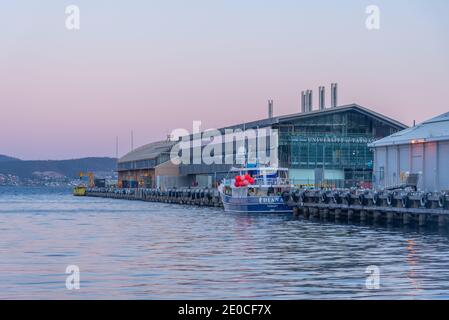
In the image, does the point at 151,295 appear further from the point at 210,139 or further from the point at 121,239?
the point at 210,139

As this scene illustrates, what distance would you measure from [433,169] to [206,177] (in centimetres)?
7695

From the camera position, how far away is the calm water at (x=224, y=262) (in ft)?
102

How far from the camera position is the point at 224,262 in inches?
1608

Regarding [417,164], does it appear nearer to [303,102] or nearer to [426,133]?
[426,133]

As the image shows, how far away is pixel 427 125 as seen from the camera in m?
94.6

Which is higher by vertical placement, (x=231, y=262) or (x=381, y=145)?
(x=381, y=145)

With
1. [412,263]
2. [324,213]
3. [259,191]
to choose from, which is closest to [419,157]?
[324,213]

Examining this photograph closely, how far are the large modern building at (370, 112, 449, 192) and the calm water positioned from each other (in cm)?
1909

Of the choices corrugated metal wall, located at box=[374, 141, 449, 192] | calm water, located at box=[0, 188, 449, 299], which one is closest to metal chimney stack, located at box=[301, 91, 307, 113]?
corrugated metal wall, located at box=[374, 141, 449, 192]

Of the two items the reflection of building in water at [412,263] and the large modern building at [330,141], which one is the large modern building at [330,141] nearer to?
the large modern building at [330,141]

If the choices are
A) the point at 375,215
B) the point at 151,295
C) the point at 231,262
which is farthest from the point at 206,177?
the point at 151,295

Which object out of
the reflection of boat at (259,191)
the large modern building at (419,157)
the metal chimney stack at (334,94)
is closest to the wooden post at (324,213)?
the reflection of boat at (259,191)

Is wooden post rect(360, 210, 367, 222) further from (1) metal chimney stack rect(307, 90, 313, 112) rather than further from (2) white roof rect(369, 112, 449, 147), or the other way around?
(1) metal chimney stack rect(307, 90, 313, 112)

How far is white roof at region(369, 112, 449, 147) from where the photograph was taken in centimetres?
8577
